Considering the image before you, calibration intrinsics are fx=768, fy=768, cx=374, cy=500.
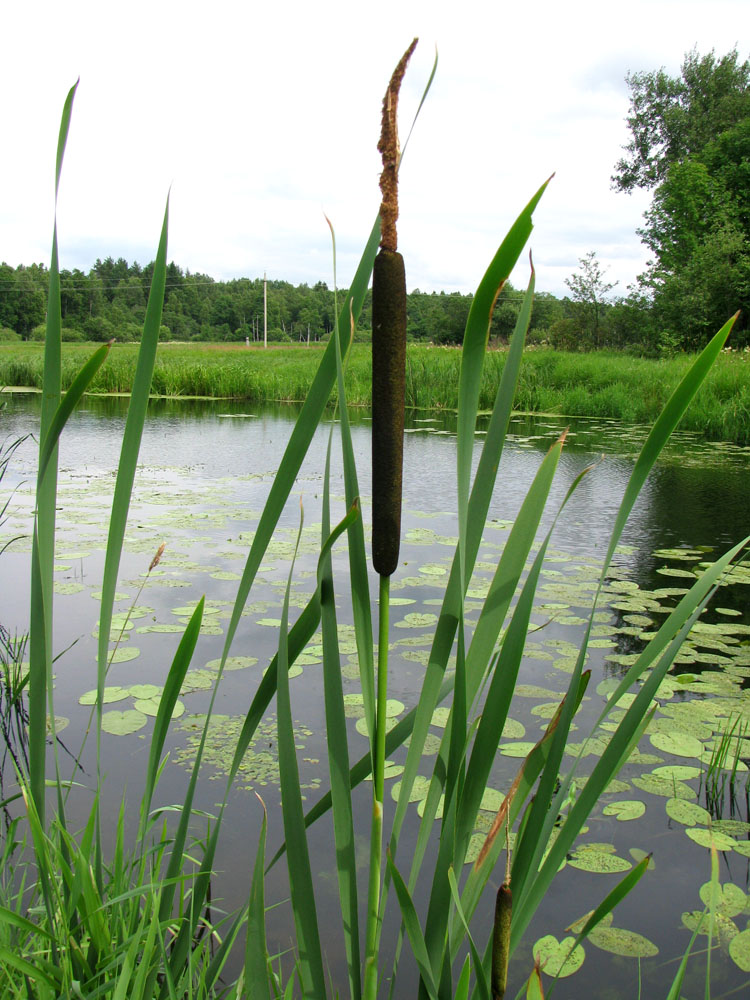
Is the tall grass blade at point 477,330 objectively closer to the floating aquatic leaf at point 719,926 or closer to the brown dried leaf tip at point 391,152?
the brown dried leaf tip at point 391,152

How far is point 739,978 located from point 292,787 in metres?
1.17

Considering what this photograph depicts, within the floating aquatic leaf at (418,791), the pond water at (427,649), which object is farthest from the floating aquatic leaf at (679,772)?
the floating aquatic leaf at (418,791)

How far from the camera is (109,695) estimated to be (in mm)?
2201

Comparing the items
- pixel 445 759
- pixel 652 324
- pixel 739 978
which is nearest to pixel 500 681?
pixel 445 759

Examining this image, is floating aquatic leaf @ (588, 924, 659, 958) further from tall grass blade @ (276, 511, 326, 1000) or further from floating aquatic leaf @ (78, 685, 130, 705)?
floating aquatic leaf @ (78, 685, 130, 705)

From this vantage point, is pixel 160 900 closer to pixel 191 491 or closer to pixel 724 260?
pixel 191 491

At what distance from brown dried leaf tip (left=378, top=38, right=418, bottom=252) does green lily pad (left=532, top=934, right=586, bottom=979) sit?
1.28 meters

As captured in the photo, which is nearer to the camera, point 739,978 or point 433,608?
point 739,978

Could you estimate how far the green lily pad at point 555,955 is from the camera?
1.33 metres

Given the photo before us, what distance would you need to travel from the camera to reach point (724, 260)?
19297mm

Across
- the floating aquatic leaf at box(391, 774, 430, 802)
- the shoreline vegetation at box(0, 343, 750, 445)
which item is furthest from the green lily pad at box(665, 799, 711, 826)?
the shoreline vegetation at box(0, 343, 750, 445)

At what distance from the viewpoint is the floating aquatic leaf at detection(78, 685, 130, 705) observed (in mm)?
2131

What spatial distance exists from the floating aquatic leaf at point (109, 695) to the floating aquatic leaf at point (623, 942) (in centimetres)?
137

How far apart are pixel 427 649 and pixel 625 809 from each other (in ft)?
3.23
